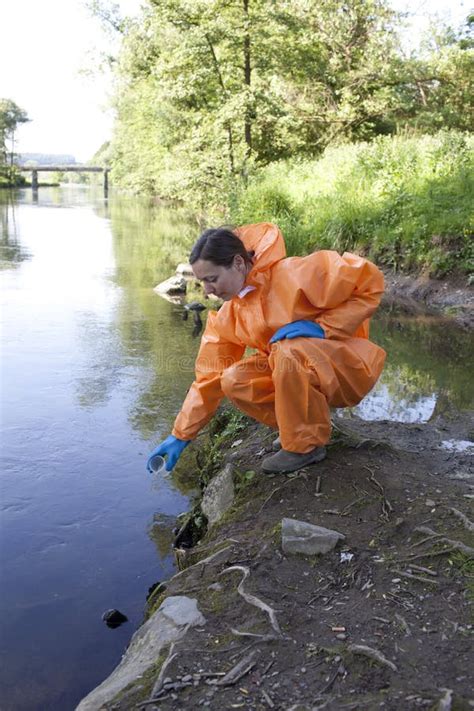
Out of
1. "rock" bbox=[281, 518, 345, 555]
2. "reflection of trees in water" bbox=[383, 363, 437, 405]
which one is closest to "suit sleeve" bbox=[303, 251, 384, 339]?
"rock" bbox=[281, 518, 345, 555]

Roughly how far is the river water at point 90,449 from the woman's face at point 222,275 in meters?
1.66

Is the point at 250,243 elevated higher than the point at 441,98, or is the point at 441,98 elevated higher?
the point at 441,98

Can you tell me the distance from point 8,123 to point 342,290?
73799 mm

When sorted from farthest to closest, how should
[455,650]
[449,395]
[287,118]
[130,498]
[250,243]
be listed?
[287,118], [449,395], [130,498], [250,243], [455,650]

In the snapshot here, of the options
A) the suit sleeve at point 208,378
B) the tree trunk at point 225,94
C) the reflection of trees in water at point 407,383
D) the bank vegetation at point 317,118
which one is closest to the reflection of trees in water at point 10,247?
the bank vegetation at point 317,118

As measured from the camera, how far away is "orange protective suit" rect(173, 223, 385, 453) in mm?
3307

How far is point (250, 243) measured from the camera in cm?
355

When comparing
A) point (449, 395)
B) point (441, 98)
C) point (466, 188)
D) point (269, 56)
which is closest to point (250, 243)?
point (449, 395)

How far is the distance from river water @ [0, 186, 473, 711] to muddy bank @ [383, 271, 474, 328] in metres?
0.62

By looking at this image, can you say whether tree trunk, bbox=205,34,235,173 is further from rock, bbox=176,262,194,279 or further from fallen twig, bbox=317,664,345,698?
fallen twig, bbox=317,664,345,698

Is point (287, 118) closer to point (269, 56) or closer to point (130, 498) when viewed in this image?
point (269, 56)

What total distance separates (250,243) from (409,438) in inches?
76.8

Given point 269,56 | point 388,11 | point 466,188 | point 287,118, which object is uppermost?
point 388,11

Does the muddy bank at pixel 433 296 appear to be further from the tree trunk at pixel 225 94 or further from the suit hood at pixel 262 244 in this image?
the tree trunk at pixel 225 94
